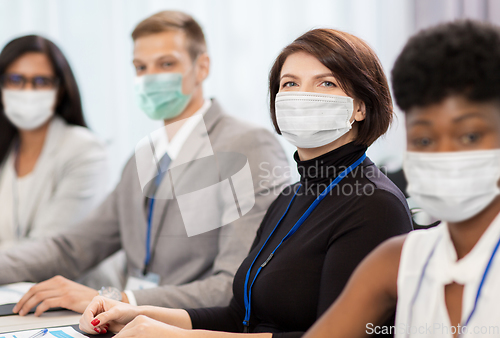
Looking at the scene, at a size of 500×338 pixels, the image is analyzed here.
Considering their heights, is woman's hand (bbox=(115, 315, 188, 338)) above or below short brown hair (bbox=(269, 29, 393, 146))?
below

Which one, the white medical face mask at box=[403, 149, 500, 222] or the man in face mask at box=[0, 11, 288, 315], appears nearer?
the white medical face mask at box=[403, 149, 500, 222]

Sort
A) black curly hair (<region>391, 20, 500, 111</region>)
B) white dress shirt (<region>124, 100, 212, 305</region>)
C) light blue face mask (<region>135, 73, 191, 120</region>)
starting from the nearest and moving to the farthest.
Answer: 1. black curly hair (<region>391, 20, 500, 111</region>)
2. white dress shirt (<region>124, 100, 212, 305</region>)
3. light blue face mask (<region>135, 73, 191, 120</region>)

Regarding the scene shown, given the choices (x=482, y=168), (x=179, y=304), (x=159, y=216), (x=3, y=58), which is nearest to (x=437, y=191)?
(x=482, y=168)

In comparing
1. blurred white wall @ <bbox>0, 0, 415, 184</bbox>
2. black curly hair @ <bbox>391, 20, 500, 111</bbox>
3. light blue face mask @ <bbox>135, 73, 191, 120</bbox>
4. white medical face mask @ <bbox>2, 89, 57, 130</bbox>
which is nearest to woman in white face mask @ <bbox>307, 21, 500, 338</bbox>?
black curly hair @ <bbox>391, 20, 500, 111</bbox>

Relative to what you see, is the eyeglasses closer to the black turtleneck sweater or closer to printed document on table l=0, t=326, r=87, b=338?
printed document on table l=0, t=326, r=87, b=338

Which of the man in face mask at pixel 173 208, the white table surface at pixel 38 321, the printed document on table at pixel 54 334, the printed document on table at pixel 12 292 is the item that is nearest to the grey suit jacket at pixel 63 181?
the man in face mask at pixel 173 208

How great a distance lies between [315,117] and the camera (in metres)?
1.00

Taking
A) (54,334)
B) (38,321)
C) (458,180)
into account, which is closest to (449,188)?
(458,180)

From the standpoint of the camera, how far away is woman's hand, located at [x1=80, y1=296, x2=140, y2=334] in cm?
98

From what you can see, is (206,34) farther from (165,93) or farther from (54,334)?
(54,334)

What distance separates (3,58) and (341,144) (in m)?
1.60

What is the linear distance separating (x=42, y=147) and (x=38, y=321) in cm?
114

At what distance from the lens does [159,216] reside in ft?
4.82

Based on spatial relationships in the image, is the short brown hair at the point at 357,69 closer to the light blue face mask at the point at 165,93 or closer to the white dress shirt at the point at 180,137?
Answer: the white dress shirt at the point at 180,137
